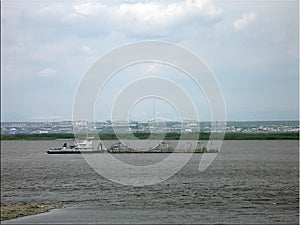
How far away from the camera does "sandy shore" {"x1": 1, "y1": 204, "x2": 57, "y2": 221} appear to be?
3238cm

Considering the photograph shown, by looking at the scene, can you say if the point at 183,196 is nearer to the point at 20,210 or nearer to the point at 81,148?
the point at 20,210

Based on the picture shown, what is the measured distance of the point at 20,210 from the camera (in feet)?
112

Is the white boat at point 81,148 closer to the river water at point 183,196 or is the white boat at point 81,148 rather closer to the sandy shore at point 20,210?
the river water at point 183,196

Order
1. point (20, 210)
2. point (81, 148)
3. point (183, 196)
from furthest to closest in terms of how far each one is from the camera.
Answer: point (81, 148), point (183, 196), point (20, 210)

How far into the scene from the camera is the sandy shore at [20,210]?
3238 centimetres

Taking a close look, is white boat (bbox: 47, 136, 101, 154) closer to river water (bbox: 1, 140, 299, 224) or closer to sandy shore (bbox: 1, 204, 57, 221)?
river water (bbox: 1, 140, 299, 224)

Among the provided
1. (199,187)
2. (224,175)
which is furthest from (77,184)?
(224,175)

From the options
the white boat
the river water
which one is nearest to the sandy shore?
the river water

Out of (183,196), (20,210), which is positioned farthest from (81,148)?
(20,210)

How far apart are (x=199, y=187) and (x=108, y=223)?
22.5m

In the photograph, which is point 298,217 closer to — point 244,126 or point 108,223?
point 108,223

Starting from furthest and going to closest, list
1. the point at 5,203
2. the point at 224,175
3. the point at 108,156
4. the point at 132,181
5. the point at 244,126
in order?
the point at 244,126 → the point at 108,156 → the point at 224,175 → the point at 132,181 → the point at 5,203

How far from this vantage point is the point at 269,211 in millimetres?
36344

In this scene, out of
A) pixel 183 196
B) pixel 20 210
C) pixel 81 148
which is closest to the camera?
pixel 20 210
